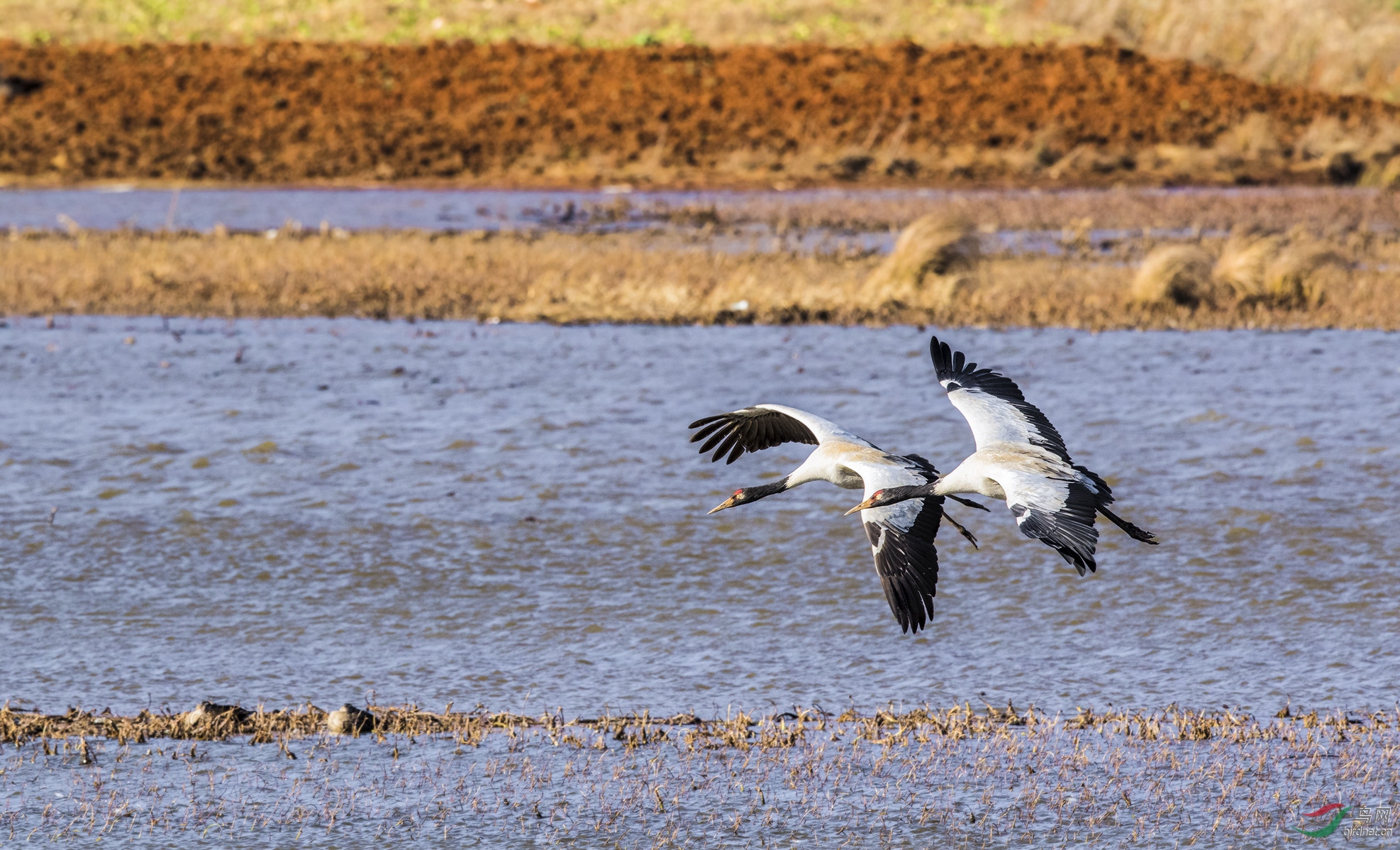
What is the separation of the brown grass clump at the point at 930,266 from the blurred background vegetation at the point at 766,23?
2926cm

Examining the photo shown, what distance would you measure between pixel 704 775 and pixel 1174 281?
41.4 ft

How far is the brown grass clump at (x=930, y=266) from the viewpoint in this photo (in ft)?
63.3

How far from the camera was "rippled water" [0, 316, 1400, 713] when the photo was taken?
8.70 metres

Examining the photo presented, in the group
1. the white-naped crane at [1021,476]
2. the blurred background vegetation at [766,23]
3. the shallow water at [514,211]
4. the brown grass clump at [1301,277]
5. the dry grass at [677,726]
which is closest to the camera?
the white-naped crane at [1021,476]

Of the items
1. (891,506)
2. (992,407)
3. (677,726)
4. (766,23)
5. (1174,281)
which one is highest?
(766,23)

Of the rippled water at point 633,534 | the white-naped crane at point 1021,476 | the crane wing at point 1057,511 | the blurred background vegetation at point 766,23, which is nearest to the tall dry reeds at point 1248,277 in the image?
the rippled water at point 633,534

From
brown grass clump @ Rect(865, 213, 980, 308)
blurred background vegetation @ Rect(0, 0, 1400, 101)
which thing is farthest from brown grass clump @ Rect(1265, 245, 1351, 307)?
blurred background vegetation @ Rect(0, 0, 1400, 101)

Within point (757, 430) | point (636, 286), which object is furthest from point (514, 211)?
point (757, 430)

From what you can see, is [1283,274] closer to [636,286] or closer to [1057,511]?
[636,286]

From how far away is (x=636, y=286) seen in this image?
779 inches

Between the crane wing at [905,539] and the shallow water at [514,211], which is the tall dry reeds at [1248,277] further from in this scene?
the crane wing at [905,539]

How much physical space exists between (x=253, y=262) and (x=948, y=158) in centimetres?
1977

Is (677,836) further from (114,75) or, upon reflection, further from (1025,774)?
(114,75)

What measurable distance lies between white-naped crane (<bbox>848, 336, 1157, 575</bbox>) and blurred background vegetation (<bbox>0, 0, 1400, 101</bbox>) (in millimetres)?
41042
